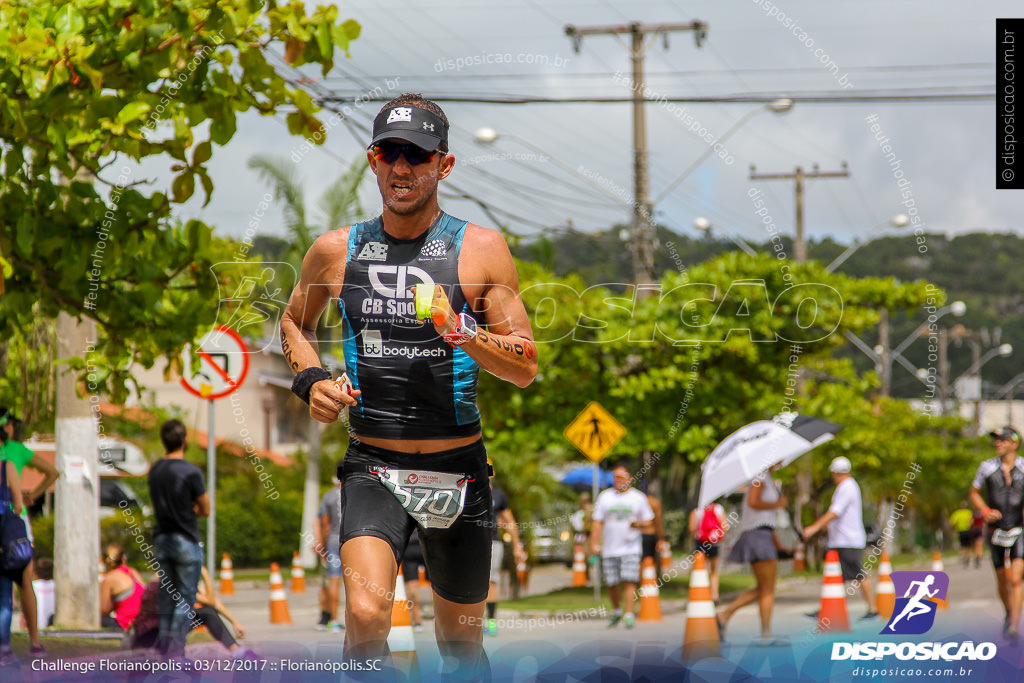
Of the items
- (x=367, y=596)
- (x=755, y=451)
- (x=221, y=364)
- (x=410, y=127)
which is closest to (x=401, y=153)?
(x=410, y=127)

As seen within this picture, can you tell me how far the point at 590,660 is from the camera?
4.55 m

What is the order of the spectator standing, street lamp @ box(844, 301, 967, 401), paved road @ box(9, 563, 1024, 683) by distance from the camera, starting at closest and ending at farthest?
paved road @ box(9, 563, 1024, 683) < the spectator standing < street lamp @ box(844, 301, 967, 401)

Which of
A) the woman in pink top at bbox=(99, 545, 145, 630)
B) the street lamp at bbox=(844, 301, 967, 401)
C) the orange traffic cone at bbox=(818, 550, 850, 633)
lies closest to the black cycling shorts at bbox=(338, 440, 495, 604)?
the woman in pink top at bbox=(99, 545, 145, 630)

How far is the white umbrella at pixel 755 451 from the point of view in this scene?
1041cm

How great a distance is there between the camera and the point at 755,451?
10.6 metres

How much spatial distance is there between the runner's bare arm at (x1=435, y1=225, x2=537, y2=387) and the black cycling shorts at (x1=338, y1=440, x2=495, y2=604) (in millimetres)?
366

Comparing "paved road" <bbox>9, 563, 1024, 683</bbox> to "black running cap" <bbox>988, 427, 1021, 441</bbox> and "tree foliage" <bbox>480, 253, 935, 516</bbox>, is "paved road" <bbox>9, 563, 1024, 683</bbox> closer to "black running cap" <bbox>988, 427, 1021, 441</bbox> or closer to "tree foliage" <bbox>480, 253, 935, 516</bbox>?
"black running cap" <bbox>988, 427, 1021, 441</bbox>

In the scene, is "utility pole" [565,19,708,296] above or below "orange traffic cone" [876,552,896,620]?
above

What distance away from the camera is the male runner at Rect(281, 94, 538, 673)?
3.84 metres

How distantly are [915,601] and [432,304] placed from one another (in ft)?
12.7

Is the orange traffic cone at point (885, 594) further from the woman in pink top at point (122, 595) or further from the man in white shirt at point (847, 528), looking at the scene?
the woman in pink top at point (122, 595)

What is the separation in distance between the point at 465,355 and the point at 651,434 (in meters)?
13.6

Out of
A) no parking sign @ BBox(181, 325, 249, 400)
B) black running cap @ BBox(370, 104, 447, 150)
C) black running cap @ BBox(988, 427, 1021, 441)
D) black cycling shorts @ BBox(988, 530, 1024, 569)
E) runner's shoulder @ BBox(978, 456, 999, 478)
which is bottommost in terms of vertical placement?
black cycling shorts @ BBox(988, 530, 1024, 569)

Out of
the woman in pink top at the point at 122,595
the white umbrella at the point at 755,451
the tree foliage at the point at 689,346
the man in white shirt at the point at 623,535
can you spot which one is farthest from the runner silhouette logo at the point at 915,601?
the tree foliage at the point at 689,346
